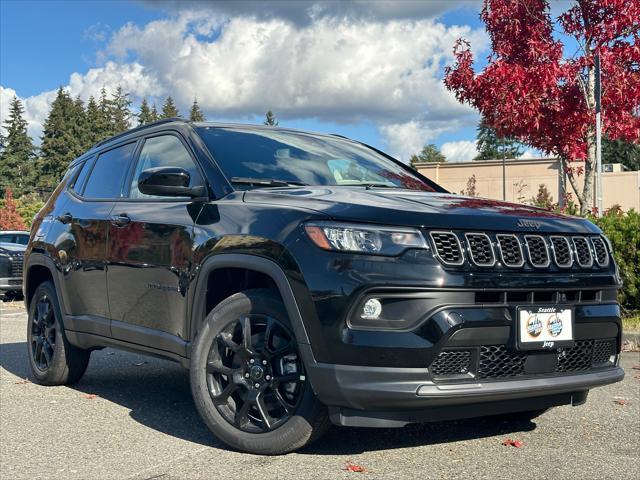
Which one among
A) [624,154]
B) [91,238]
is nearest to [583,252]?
[91,238]

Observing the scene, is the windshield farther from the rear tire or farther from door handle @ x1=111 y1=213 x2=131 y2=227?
the rear tire

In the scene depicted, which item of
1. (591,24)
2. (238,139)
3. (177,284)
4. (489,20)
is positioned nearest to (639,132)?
(591,24)

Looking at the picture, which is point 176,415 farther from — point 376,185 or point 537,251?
point 537,251

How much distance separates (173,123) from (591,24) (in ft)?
25.1

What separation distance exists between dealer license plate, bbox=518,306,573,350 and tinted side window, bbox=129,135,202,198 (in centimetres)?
208

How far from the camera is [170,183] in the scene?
4.57m

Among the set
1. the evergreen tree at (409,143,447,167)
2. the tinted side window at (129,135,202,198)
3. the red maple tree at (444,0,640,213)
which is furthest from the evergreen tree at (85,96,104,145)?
the tinted side window at (129,135,202,198)

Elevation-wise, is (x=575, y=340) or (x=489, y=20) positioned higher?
(x=489, y=20)

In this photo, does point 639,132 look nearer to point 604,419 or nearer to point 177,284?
point 604,419

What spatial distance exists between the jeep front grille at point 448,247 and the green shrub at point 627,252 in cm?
543

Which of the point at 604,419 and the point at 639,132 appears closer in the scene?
the point at 604,419

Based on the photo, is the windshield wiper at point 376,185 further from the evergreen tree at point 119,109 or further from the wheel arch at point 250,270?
the evergreen tree at point 119,109

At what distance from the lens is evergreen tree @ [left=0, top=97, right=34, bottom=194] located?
93.0m

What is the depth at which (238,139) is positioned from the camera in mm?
5098
